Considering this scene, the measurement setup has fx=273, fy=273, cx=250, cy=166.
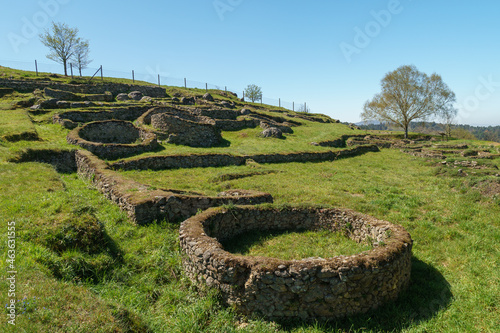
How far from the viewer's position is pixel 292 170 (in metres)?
18.0

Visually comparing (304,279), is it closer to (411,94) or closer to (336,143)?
(336,143)

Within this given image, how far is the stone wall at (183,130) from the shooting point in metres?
22.6

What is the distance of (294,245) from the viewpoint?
7523mm

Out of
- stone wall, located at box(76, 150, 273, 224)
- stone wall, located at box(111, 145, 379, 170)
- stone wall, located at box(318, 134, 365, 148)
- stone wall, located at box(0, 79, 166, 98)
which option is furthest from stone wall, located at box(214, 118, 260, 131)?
stone wall, located at box(0, 79, 166, 98)

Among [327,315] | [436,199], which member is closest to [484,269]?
[327,315]

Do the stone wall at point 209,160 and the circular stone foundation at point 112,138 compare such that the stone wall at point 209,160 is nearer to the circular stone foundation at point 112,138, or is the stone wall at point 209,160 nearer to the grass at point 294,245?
the circular stone foundation at point 112,138

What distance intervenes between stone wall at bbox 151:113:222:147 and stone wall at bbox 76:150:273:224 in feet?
39.0

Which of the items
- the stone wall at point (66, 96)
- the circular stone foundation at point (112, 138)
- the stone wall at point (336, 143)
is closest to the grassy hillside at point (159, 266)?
the circular stone foundation at point (112, 138)

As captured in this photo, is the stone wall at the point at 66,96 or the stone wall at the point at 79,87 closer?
the stone wall at the point at 66,96

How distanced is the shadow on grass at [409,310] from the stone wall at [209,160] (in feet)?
42.3

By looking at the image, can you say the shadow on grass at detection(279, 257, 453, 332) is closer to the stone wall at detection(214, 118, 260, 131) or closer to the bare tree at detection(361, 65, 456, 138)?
the stone wall at detection(214, 118, 260, 131)

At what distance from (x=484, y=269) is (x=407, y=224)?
9.26 ft

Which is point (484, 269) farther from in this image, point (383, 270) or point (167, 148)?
point (167, 148)

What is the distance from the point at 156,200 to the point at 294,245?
4.48 meters
